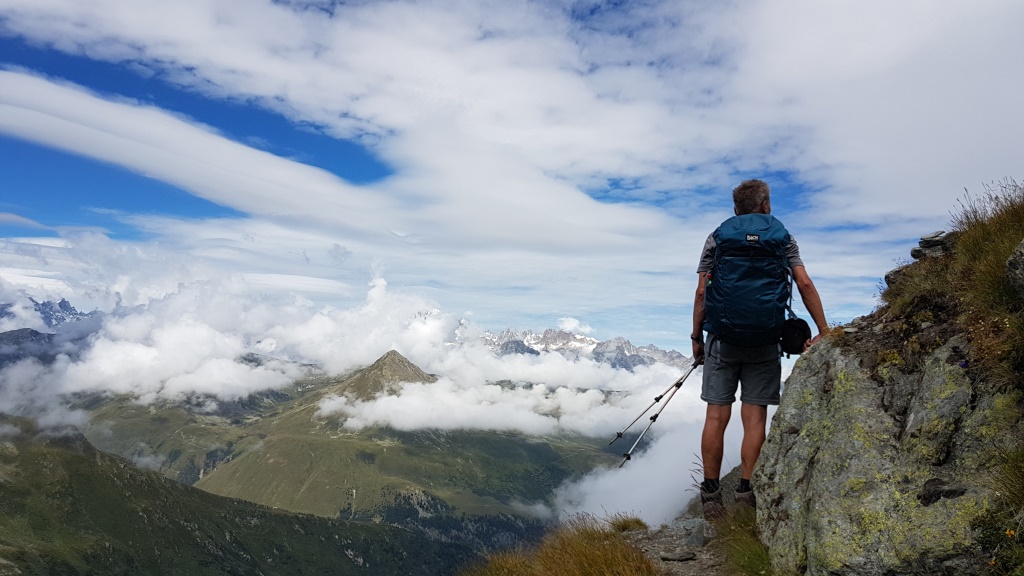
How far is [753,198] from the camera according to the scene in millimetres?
9008

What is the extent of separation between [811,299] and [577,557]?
5360 mm

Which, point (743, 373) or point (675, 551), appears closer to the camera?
point (743, 373)

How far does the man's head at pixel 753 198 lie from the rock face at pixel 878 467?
2.41 m

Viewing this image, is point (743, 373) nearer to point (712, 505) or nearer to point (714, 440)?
point (714, 440)

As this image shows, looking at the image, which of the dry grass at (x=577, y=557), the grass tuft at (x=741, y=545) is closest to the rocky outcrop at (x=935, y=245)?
the grass tuft at (x=741, y=545)

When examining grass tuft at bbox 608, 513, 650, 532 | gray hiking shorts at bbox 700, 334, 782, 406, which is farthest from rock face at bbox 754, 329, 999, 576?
grass tuft at bbox 608, 513, 650, 532

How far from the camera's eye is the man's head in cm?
898

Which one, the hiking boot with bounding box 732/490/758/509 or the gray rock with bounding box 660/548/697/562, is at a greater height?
the hiking boot with bounding box 732/490/758/509

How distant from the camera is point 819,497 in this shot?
6562 millimetres

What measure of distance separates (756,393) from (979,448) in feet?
11.2

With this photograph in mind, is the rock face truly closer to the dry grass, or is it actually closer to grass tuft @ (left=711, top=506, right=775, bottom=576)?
grass tuft @ (left=711, top=506, right=775, bottom=576)

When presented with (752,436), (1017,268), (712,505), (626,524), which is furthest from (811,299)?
(626,524)

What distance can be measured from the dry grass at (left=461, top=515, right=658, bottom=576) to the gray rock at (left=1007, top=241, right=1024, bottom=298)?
5.75 metres

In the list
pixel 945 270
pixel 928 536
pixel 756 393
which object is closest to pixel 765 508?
pixel 756 393
